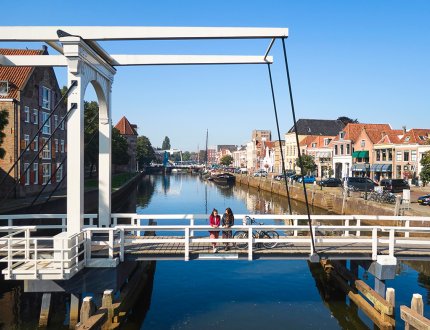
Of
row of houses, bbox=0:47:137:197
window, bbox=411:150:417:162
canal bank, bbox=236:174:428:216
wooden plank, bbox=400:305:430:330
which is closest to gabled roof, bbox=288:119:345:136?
canal bank, bbox=236:174:428:216

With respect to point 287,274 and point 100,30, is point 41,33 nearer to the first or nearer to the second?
point 100,30

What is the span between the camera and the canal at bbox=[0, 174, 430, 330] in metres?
11.3

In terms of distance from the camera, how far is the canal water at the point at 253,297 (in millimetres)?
11430

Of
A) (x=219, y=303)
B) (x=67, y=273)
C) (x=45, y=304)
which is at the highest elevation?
(x=67, y=273)

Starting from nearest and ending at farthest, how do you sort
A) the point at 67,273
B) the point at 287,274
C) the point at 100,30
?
the point at 67,273 → the point at 100,30 → the point at 287,274

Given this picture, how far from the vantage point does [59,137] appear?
130 feet

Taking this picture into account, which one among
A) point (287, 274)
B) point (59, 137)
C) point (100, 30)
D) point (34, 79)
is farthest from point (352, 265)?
point (59, 137)

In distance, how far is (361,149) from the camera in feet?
181

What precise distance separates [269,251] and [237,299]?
3.39 metres

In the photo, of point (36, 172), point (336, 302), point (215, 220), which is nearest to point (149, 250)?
point (215, 220)

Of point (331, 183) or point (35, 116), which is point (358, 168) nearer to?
point (331, 183)

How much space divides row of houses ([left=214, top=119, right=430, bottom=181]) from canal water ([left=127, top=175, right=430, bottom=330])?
1961 cm

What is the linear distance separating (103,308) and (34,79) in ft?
94.2

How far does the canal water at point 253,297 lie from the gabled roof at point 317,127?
65054 mm
